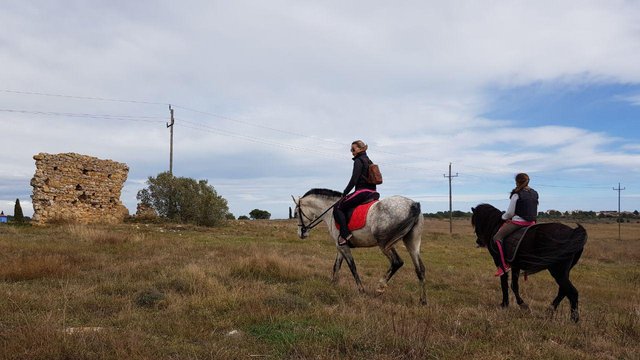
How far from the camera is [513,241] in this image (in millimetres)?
7543

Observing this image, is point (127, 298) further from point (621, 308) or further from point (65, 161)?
point (65, 161)

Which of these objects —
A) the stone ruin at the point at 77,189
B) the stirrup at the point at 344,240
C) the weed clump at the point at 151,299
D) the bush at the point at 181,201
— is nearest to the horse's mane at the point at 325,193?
the stirrup at the point at 344,240

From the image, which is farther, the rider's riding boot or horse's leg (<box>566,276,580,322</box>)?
the rider's riding boot

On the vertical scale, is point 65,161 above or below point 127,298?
above

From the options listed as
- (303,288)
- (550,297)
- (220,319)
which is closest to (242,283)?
(303,288)

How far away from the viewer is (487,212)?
8.38 m

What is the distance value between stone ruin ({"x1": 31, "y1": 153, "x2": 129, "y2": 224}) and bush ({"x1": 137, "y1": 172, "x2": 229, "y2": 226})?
2.43 meters

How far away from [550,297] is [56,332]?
941cm

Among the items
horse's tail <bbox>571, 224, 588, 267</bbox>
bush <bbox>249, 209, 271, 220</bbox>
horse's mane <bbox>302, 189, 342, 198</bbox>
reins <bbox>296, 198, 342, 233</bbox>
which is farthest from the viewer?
bush <bbox>249, 209, 271, 220</bbox>

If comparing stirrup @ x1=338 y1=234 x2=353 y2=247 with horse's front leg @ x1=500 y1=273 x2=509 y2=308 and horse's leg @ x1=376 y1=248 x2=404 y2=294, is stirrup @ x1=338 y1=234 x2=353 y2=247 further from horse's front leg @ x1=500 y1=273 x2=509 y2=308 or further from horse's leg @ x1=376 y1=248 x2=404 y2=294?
horse's front leg @ x1=500 y1=273 x2=509 y2=308

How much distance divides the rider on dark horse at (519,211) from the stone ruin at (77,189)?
2405 centimetres

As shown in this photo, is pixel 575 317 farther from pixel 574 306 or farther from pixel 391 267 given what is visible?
pixel 391 267

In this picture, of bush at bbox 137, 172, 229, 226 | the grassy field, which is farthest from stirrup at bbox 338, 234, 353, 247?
bush at bbox 137, 172, 229, 226

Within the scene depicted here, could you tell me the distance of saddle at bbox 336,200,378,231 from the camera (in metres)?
8.30
